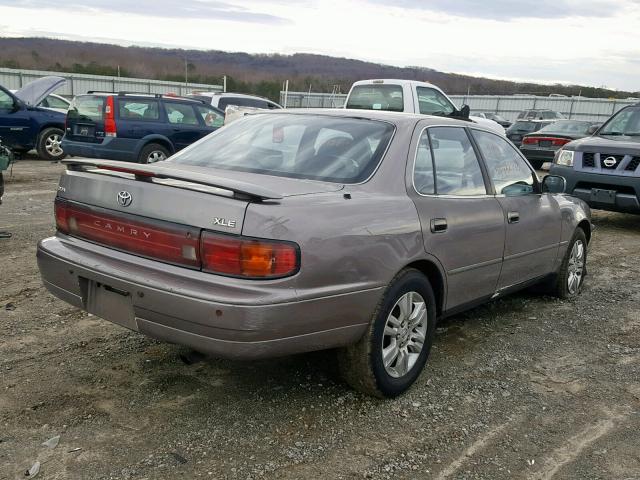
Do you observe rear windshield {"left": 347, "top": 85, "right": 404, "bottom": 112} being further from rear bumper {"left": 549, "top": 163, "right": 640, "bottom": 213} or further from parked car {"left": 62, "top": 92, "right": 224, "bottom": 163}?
rear bumper {"left": 549, "top": 163, "right": 640, "bottom": 213}

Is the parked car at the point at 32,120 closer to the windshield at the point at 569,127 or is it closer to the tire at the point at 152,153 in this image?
the tire at the point at 152,153

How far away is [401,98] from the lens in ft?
37.0

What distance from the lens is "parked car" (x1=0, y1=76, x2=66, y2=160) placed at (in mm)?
12992

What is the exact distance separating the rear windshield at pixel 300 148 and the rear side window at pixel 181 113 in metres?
8.28

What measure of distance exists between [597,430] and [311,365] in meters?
1.63

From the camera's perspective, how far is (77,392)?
11.3ft

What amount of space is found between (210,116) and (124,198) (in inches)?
394

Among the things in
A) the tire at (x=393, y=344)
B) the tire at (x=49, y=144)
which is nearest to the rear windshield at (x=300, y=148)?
the tire at (x=393, y=344)

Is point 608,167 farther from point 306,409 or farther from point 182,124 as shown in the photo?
point 182,124

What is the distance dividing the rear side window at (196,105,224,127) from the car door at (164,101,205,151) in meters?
0.16

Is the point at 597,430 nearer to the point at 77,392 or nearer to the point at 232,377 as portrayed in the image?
the point at 232,377

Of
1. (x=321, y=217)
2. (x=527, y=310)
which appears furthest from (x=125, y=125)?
(x=321, y=217)

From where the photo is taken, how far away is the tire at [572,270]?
17.8 feet

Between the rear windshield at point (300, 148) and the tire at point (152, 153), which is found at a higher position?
the rear windshield at point (300, 148)
